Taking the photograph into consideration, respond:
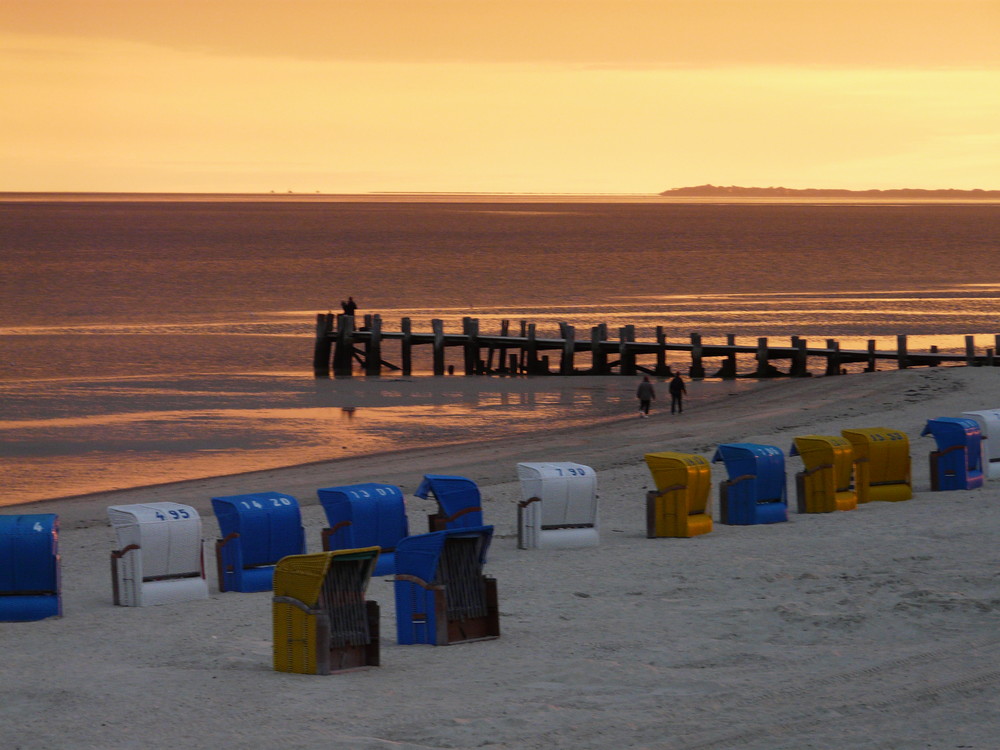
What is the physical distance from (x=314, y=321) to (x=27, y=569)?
53.1 meters

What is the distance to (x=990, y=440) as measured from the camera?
20797 mm

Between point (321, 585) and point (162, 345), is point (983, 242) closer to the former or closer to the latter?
point (162, 345)

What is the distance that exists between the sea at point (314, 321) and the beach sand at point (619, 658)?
12607mm

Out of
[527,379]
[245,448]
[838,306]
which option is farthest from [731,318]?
[245,448]

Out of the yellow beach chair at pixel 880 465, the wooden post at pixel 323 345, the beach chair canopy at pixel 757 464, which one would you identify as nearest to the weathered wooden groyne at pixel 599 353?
the wooden post at pixel 323 345

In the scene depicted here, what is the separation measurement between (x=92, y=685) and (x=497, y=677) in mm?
3074

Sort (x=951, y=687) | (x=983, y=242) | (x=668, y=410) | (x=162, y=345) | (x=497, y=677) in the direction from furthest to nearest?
(x=983, y=242)
(x=162, y=345)
(x=668, y=410)
(x=497, y=677)
(x=951, y=687)

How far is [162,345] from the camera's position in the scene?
5425 cm

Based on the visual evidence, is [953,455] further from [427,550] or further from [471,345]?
[471,345]

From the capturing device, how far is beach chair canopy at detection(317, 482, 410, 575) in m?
14.9

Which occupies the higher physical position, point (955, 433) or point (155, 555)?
point (955, 433)

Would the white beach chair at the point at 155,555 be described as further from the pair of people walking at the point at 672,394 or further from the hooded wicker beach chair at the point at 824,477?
the pair of people walking at the point at 672,394

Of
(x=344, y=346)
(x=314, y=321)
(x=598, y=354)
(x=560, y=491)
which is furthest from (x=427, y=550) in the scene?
(x=314, y=321)

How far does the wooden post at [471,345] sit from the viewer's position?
44594mm
